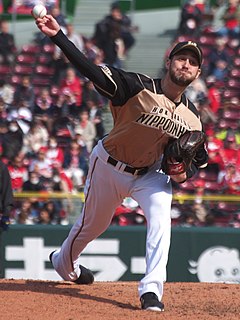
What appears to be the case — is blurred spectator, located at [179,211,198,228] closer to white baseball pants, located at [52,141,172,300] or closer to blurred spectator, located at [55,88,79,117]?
blurred spectator, located at [55,88,79,117]

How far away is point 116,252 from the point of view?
1100 centimetres

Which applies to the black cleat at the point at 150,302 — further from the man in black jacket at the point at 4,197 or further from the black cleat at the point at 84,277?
the man in black jacket at the point at 4,197

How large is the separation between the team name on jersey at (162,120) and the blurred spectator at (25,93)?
7.60 meters

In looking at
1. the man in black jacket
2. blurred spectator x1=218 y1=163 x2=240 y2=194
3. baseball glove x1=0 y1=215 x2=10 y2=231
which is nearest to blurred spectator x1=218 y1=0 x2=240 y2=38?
blurred spectator x1=218 y1=163 x2=240 y2=194

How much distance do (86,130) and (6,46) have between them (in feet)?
9.81

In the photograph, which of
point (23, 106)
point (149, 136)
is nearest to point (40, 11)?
point (149, 136)

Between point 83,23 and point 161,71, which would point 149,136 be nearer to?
point 161,71

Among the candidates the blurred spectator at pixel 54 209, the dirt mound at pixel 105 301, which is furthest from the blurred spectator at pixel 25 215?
the dirt mound at pixel 105 301

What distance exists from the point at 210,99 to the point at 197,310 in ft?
26.1

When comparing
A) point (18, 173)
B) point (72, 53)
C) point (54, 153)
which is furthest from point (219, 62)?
point (72, 53)

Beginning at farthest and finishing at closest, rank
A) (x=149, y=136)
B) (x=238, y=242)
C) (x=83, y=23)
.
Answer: (x=83, y=23) < (x=238, y=242) < (x=149, y=136)

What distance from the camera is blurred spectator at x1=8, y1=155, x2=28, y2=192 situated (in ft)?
39.9

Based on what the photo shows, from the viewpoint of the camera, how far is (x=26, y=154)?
1274 cm

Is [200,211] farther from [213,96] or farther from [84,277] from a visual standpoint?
[84,277]
